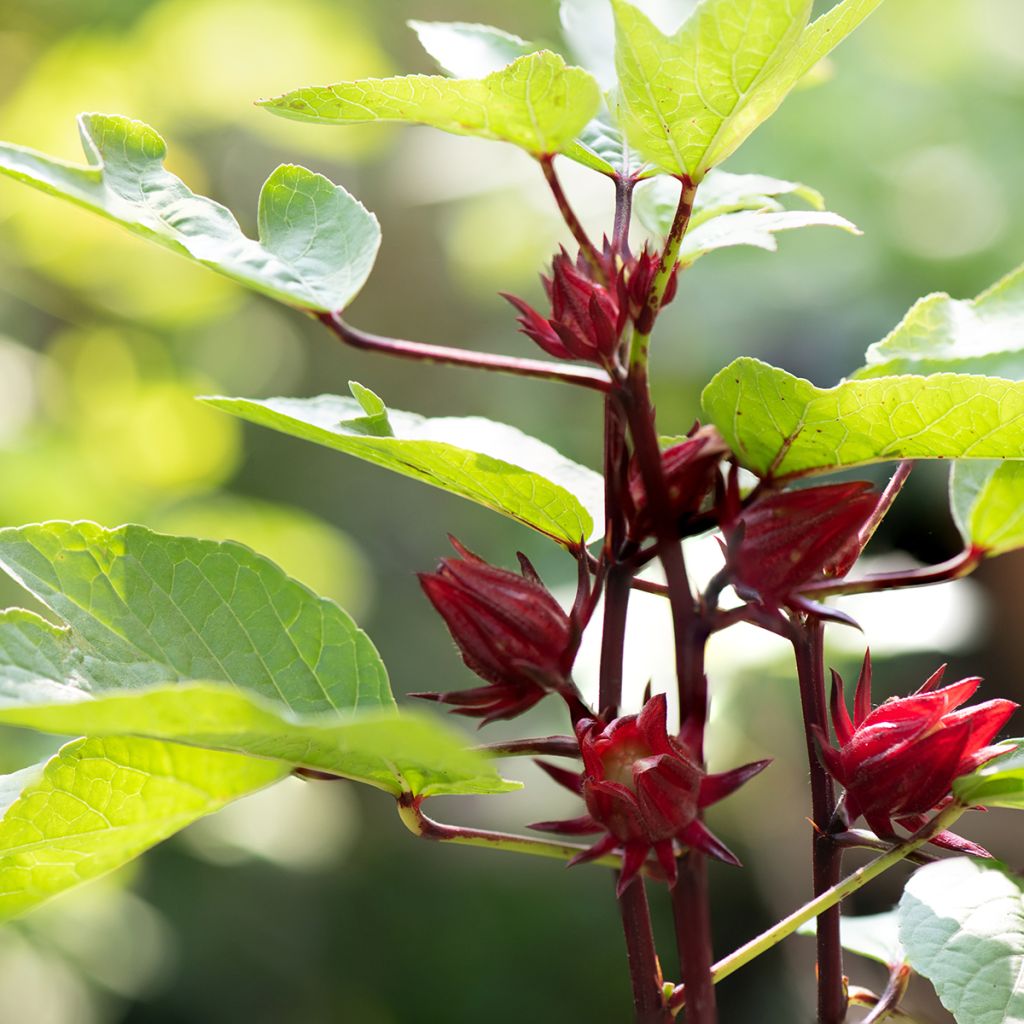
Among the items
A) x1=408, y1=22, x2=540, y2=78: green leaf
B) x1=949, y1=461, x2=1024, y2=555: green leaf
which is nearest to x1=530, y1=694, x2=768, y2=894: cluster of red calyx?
x1=949, y1=461, x2=1024, y2=555: green leaf

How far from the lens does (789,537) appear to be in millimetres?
309

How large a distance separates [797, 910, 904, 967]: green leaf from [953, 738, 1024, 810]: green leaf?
147 millimetres

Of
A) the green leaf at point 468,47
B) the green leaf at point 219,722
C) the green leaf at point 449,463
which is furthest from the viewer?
the green leaf at point 468,47

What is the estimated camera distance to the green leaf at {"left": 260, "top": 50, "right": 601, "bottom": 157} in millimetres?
311

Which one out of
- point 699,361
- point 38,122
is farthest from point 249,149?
point 699,361

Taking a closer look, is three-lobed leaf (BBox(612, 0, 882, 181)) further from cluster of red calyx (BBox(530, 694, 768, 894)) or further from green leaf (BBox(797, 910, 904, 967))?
green leaf (BBox(797, 910, 904, 967))

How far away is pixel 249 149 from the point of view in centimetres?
237

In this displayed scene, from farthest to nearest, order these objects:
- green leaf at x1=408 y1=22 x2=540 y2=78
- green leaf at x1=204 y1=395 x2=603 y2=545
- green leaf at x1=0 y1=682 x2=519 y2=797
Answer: green leaf at x1=408 y1=22 x2=540 y2=78
green leaf at x1=204 y1=395 x2=603 y2=545
green leaf at x1=0 y1=682 x2=519 y2=797

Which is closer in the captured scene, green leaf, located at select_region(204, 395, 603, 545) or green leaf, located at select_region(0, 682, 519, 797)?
green leaf, located at select_region(0, 682, 519, 797)

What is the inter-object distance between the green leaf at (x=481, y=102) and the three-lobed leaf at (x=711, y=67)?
18 millimetres

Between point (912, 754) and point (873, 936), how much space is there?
21cm

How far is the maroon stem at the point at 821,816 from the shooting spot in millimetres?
343

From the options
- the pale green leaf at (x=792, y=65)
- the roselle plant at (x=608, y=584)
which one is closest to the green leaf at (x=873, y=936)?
the roselle plant at (x=608, y=584)

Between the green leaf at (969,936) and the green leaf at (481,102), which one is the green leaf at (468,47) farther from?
the green leaf at (969,936)
